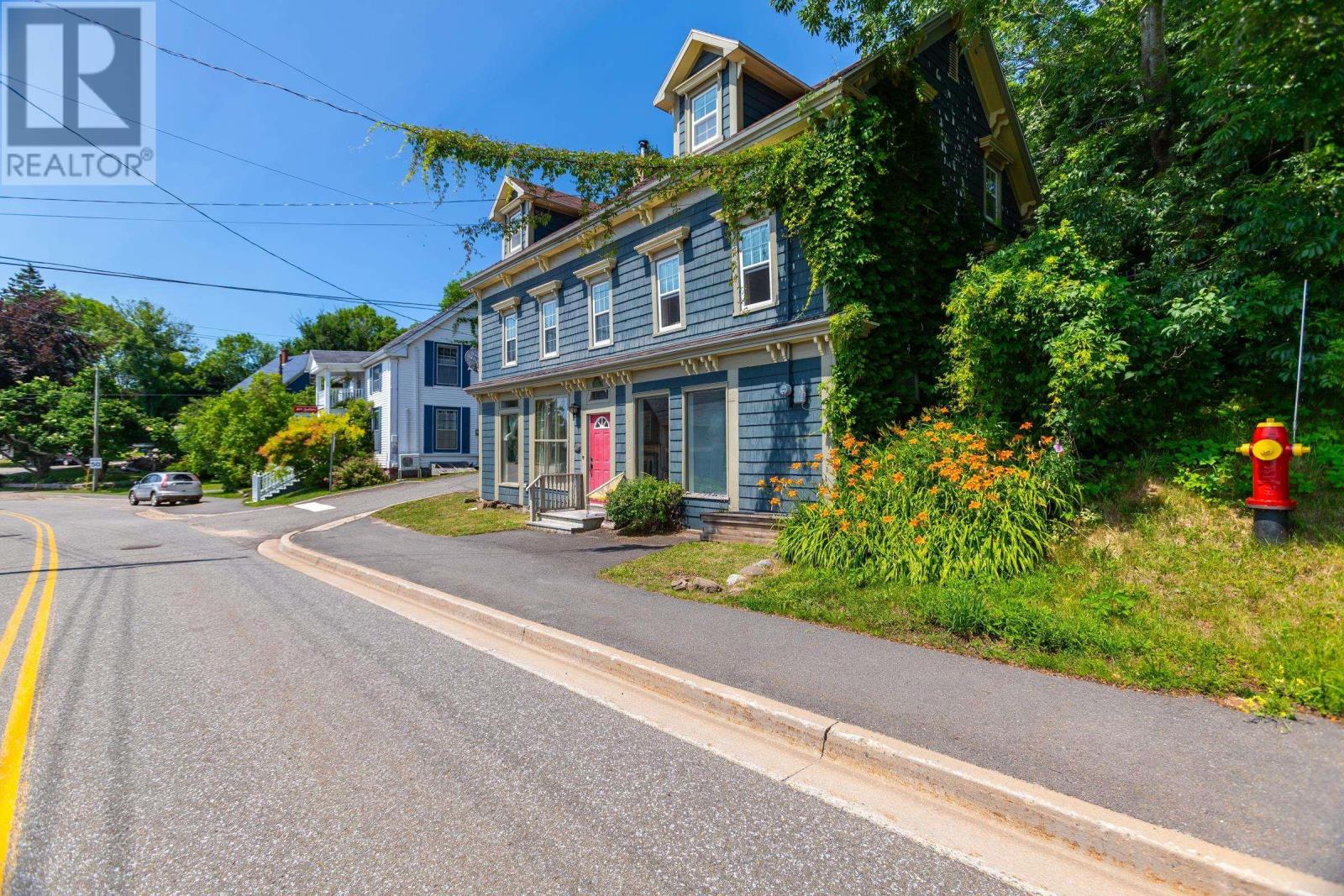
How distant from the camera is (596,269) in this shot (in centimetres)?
1587

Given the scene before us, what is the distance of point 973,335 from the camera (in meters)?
8.71

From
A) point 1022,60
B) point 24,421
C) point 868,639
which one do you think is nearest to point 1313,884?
point 868,639

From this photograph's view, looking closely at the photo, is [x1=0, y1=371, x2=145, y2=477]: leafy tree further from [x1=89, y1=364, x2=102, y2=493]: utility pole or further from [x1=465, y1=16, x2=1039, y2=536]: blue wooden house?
[x1=465, y1=16, x2=1039, y2=536]: blue wooden house

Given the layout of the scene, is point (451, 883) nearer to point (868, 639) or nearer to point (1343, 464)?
point (868, 639)

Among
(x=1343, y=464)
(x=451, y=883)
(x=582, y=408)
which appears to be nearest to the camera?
(x=451, y=883)

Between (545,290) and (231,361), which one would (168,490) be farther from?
(231,361)

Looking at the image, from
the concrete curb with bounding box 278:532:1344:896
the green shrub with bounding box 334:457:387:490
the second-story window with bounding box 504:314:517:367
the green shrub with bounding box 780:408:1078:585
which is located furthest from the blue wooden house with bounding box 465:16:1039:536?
the green shrub with bounding box 334:457:387:490

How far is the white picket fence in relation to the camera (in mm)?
27547

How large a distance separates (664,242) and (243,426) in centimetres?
2830

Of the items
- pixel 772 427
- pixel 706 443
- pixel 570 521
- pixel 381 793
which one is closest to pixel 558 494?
pixel 570 521

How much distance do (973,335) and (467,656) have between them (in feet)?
24.9

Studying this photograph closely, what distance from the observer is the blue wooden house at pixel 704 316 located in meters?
11.6

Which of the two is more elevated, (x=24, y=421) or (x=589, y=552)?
(x=24, y=421)

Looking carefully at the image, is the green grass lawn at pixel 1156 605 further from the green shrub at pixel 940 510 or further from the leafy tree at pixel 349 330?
the leafy tree at pixel 349 330
